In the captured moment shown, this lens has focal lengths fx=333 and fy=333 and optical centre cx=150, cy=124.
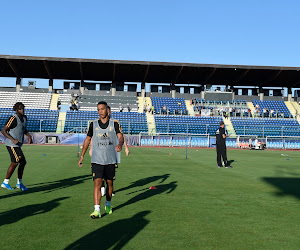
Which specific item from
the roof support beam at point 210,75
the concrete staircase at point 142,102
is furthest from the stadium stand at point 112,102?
the roof support beam at point 210,75

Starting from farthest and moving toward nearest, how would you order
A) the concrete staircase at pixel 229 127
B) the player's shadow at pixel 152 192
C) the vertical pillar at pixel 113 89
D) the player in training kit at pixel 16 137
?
1. the vertical pillar at pixel 113 89
2. the concrete staircase at pixel 229 127
3. the player in training kit at pixel 16 137
4. the player's shadow at pixel 152 192

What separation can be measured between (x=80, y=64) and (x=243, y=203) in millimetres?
45479

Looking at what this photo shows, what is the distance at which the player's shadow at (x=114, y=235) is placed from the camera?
14.4ft

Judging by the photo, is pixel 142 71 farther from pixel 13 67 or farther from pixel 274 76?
pixel 274 76

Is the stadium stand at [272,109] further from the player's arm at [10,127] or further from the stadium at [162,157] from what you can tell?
the player's arm at [10,127]

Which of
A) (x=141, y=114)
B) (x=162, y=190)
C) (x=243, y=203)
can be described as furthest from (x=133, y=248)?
(x=141, y=114)

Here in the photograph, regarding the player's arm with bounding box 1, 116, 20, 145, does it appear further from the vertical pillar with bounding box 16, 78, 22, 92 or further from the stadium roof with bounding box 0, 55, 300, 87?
the vertical pillar with bounding box 16, 78, 22, 92

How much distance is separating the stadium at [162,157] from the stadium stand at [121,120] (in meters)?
0.17

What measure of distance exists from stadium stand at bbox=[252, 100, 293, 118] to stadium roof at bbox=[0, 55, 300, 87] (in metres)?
4.05

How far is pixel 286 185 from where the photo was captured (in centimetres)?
1030

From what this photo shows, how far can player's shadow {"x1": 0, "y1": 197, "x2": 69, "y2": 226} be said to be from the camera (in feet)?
18.5

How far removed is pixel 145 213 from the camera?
20.5 feet

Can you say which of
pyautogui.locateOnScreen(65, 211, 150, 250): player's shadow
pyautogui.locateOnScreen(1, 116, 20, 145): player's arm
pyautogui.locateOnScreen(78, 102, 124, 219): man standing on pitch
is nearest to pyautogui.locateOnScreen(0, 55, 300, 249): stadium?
pyautogui.locateOnScreen(65, 211, 150, 250): player's shadow

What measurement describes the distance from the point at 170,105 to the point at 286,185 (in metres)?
42.6
